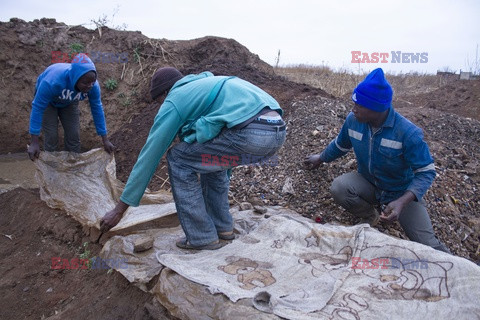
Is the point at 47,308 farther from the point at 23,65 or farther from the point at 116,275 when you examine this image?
the point at 23,65

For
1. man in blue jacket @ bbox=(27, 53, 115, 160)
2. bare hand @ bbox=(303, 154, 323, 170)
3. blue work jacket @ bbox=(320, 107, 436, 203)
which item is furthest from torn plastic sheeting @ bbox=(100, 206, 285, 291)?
man in blue jacket @ bbox=(27, 53, 115, 160)

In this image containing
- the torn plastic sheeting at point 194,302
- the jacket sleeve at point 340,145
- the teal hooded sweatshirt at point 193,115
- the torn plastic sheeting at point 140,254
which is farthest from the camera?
the jacket sleeve at point 340,145

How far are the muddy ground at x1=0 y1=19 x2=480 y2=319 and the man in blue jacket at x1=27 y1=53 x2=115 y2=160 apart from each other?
731 mm

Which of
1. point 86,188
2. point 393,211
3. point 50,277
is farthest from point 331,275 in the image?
point 86,188

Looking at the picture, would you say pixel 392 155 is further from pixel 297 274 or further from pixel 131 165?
pixel 131 165

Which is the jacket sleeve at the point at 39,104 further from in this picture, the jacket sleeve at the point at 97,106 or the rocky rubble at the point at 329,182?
the rocky rubble at the point at 329,182

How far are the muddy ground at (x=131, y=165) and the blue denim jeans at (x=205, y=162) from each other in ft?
1.81

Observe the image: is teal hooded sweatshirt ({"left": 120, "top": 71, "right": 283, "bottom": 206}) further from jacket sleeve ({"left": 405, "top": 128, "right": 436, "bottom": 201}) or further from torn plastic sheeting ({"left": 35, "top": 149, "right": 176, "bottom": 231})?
jacket sleeve ({"left": 405, "top": 128, "right": 436, "bottom": 201})

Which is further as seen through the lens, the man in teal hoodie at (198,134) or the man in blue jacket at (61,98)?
the man in blue jacket at (61,98)

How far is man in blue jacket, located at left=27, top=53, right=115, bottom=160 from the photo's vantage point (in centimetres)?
346

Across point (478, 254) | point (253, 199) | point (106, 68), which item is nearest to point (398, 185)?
point (478, 254)

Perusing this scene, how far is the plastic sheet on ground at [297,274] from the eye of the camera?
1.88 m

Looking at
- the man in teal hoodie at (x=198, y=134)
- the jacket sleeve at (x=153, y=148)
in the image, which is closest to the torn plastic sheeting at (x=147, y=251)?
the man in teal hoodie at (x=198, y=134)

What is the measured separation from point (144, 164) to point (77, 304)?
1094 mm
